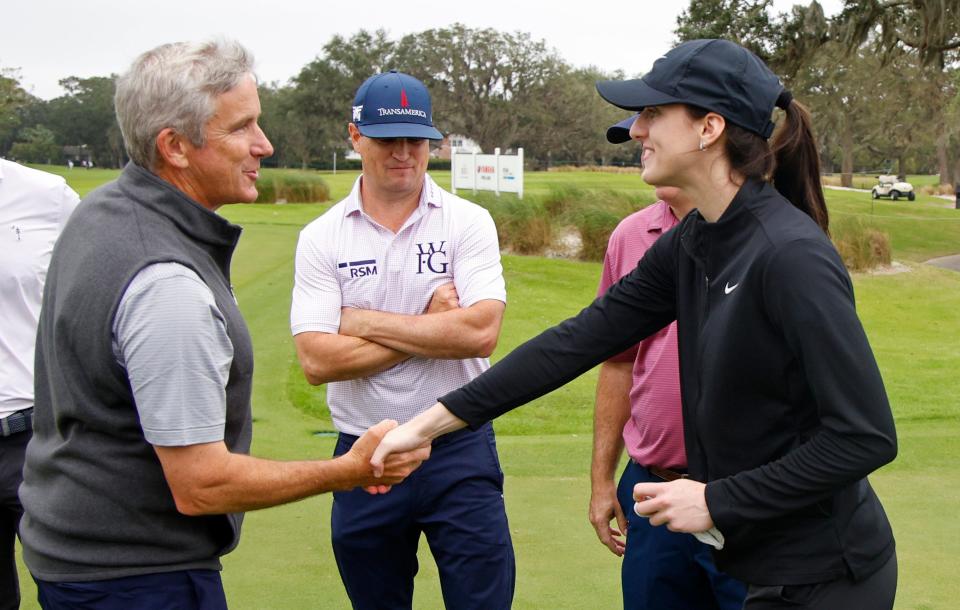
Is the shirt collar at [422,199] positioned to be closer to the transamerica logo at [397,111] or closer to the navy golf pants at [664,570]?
the transamerica logo at [397,111]

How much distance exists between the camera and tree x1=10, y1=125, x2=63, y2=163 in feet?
216

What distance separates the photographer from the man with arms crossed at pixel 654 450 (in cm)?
285

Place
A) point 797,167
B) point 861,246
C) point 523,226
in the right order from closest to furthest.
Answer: point 797,167
point 861,246
point 523,226

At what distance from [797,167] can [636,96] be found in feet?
1.22

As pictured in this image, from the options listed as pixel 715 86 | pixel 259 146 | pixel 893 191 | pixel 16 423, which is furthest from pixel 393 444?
pixel 893 191

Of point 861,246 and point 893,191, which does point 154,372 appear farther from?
point 893,191

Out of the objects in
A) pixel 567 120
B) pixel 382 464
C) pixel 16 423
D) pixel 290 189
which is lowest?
pixel 290 189

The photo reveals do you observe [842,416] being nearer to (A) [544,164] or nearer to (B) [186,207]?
(B) [186,207]

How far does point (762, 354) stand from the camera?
1928mm

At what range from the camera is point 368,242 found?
3.22 meters

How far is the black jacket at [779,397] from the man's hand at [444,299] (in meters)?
1.08

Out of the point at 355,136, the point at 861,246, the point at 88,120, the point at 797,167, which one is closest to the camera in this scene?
the point at 797,167

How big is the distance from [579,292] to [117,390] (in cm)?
1277

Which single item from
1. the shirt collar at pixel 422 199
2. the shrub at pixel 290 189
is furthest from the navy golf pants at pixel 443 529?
the shrub at pixel 290 189
